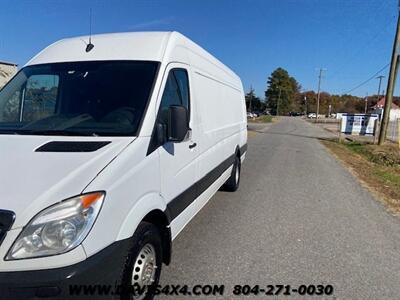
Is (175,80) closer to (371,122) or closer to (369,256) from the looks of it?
(369,256)

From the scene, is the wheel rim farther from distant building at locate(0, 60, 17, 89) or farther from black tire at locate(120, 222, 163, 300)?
distant building at locate(0, 60, 17, 89)

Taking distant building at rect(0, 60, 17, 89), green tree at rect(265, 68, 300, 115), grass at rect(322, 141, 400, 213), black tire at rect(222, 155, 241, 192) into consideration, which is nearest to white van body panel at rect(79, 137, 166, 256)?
black tire at rect(222, 155, 241, 192)

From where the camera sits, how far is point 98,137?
306cm

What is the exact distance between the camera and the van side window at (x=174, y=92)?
11.2ft

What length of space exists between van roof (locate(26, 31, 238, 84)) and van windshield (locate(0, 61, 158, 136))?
0.09m

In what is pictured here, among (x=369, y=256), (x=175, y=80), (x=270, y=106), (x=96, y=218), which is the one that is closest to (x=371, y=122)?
(x=369, y=256)

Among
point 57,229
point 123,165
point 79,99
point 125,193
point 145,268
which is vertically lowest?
point 145,268

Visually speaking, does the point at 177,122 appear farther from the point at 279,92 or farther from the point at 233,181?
the point at 279,92

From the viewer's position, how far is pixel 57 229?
2295 millimetres

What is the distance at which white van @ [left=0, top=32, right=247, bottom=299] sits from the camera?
226cm

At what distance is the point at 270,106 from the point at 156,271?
417 feet

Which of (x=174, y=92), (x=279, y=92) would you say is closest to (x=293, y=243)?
(x=174, y=92)

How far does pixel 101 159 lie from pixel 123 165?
0.16m

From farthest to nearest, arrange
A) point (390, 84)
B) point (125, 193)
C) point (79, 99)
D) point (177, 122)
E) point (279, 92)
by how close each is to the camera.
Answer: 1. point (279, 92)
2. point (390, 84)
3. point (79, 99)
4. point (177, 122)
5. point (125, 193)
